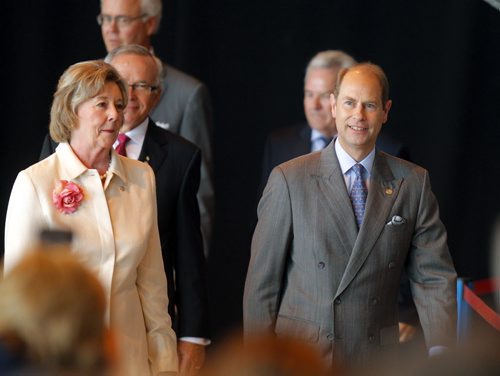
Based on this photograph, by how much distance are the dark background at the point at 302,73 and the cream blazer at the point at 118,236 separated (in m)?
3.33

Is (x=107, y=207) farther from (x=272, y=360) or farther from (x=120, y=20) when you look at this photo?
(x=120, y=20)

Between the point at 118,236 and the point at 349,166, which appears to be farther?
the point at 349,166

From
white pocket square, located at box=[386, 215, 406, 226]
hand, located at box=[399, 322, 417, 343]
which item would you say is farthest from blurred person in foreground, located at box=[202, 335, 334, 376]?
hand, located at box=[399, 322, 417, 343]

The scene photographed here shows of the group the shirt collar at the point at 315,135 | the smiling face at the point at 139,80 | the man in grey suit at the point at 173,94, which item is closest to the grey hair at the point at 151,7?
the man in grey suit at the point at 173,94

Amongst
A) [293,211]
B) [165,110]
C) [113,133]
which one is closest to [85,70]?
[113,133]

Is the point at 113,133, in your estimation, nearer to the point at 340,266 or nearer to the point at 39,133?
the point at 340,266

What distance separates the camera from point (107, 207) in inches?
157

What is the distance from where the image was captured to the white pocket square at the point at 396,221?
4402 millimetres

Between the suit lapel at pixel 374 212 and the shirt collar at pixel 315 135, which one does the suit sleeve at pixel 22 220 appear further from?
the shirt collar at pixel 315 135

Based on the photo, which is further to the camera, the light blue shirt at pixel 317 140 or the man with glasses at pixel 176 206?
the light blue shirt at pixel 317 140

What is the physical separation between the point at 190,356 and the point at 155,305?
54 cm

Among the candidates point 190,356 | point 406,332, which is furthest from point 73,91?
point 406,332

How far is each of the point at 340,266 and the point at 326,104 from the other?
195cm

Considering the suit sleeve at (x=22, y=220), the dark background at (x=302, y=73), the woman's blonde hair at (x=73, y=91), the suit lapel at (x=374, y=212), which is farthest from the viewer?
the dark background at (x=302, y=73)
